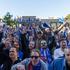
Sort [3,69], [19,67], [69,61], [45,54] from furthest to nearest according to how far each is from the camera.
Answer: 1. [45,54]
2. [3,69]
3. [19,67]
4. [69,61]

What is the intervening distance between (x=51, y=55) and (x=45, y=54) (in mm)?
297

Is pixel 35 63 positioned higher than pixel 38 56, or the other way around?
pixel 38 56

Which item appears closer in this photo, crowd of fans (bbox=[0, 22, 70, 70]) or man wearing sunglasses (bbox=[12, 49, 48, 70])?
crowd of fans (bbox=[0, 22, 70, 70])

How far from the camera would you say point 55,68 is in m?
8.48

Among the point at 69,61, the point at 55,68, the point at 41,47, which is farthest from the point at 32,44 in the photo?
the point at 69,61

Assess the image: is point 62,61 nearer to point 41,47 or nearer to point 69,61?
point 69,61

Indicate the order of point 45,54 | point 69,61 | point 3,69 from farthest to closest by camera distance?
1. point 45,54
2. point 3,69
3. point 69,61

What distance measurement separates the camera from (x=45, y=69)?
882cm

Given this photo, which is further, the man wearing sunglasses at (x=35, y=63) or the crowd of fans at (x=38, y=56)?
the man wearing sunglasses at (x=35, y=63)

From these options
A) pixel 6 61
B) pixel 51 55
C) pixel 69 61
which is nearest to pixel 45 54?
pixel 51 55

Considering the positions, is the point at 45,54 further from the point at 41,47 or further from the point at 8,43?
the point at 8,43

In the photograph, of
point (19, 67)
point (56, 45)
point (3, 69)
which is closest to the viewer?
point (19, 67)

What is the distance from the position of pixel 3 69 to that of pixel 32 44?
266 centimetres

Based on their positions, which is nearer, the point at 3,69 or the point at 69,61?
the point at 69,61
